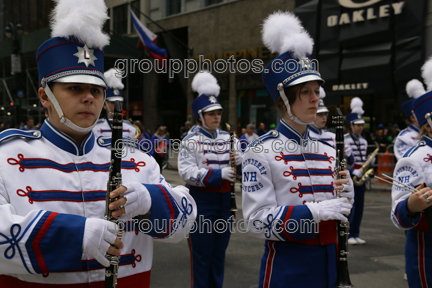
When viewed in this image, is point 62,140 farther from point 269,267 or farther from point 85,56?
point 269,267

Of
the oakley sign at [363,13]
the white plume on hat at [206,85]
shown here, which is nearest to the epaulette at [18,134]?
the white plume on hat at [206,85]

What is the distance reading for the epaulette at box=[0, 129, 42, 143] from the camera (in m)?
2.01

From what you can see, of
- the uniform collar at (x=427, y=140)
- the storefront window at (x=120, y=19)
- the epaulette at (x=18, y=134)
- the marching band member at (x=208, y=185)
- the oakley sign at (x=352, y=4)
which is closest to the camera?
the epaulette at (x=18, y=134)

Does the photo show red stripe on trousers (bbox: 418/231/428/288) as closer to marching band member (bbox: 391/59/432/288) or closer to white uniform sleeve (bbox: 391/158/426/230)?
marching band member (bbox: 391/59/432/288)

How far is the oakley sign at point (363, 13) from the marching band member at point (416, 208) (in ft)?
52.1

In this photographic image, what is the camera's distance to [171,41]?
2700 centimetres

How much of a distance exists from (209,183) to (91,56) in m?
3.03

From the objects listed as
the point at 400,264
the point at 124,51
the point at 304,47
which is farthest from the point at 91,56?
the point at 124,51

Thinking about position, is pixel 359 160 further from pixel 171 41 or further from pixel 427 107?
pixel 171 41

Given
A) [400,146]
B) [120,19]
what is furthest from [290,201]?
[120,19]

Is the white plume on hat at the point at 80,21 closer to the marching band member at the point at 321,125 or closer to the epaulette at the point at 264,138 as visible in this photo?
the epaulette at the point at 264,138

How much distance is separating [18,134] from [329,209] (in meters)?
1.96

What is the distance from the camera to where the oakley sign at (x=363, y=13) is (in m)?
17.1

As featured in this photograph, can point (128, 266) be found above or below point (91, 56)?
below
